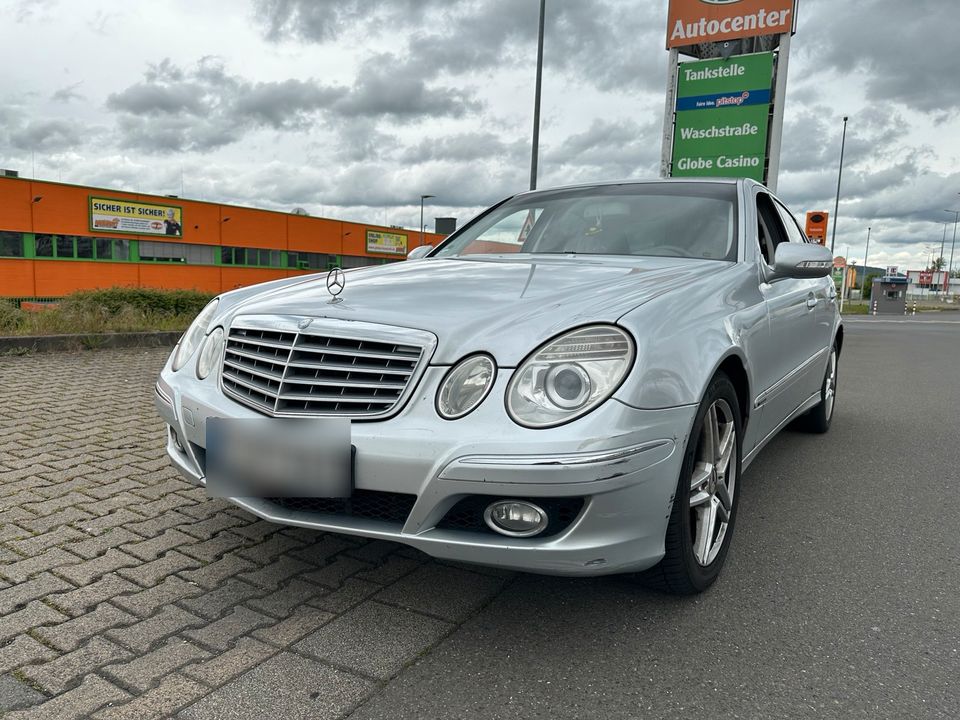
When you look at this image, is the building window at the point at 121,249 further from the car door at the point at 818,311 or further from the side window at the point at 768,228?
the side window at the point at 768,228

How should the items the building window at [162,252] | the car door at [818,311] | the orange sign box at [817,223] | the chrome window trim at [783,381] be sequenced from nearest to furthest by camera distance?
the chrome window trim at [783,381]
the car door at [818,311]
the orange sign box at [817,223]
the building window at [162,252]

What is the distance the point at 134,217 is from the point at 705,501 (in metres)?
38.4

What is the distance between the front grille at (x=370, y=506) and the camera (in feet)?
7.29

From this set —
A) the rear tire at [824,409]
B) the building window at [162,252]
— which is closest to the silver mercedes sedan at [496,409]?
the rear tire at [824,409]

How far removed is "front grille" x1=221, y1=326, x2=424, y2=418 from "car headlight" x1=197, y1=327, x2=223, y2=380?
229 mm

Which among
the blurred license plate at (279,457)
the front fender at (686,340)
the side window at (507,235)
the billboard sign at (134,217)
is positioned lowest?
the blurred license plate at (279,457)

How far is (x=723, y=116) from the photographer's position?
12578mm

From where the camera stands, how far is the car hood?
228 cm

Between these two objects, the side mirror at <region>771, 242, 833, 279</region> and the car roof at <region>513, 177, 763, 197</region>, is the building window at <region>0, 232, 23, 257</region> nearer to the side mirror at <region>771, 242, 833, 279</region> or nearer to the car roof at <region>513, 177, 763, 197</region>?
the car roof at <region>513, 177, 763, 197</region>

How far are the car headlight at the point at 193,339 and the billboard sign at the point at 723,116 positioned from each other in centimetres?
1018

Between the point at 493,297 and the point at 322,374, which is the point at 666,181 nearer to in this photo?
the point at 493,297

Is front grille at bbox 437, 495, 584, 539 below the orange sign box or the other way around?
below

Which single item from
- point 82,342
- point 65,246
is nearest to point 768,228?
point 82,342

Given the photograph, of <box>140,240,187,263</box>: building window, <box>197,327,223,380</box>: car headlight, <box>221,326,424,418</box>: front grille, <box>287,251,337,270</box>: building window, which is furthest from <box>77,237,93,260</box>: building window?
<box>221,326,424,418</box>: front grille
